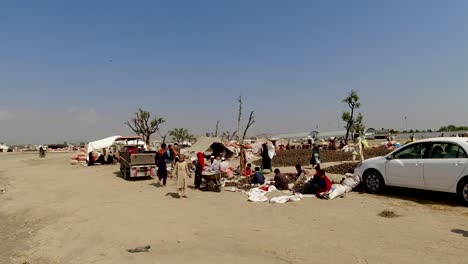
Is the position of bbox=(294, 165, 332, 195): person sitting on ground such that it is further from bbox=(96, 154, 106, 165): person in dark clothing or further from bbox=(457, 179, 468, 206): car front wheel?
bbox=(96, 154, 106, 165): person in dark clothing

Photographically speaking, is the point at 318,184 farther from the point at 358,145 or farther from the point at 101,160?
the point at 101,160

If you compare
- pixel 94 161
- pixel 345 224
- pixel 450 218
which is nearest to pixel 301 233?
pixel 345 224

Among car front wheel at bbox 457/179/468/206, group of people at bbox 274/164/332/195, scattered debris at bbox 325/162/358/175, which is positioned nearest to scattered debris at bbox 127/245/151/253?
group of people at bbox 274/164/332/195

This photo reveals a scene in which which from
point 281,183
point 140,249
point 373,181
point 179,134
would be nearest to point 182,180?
point 281,183

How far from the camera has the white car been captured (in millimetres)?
8875

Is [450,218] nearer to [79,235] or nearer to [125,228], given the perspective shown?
[125,228]

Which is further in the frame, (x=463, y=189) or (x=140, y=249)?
(x=463, y=189)

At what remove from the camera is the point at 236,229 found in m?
7.59

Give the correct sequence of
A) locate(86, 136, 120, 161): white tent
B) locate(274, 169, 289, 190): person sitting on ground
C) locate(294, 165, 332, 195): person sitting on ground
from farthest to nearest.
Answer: locate(86, 136, 120, 161): white tent, locate(274, 169, 289, 190): person sitting on ground, locate(294, 165, 332, 195): person sitting on ground

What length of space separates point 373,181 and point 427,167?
1942 millimetres

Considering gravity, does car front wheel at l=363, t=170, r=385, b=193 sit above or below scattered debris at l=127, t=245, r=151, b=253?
above

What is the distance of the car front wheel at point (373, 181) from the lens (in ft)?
35.6

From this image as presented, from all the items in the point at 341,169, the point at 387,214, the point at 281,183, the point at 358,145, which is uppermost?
the point at 358,145

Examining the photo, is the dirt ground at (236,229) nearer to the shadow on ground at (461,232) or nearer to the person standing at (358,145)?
the shadow on ground at (461,232)
